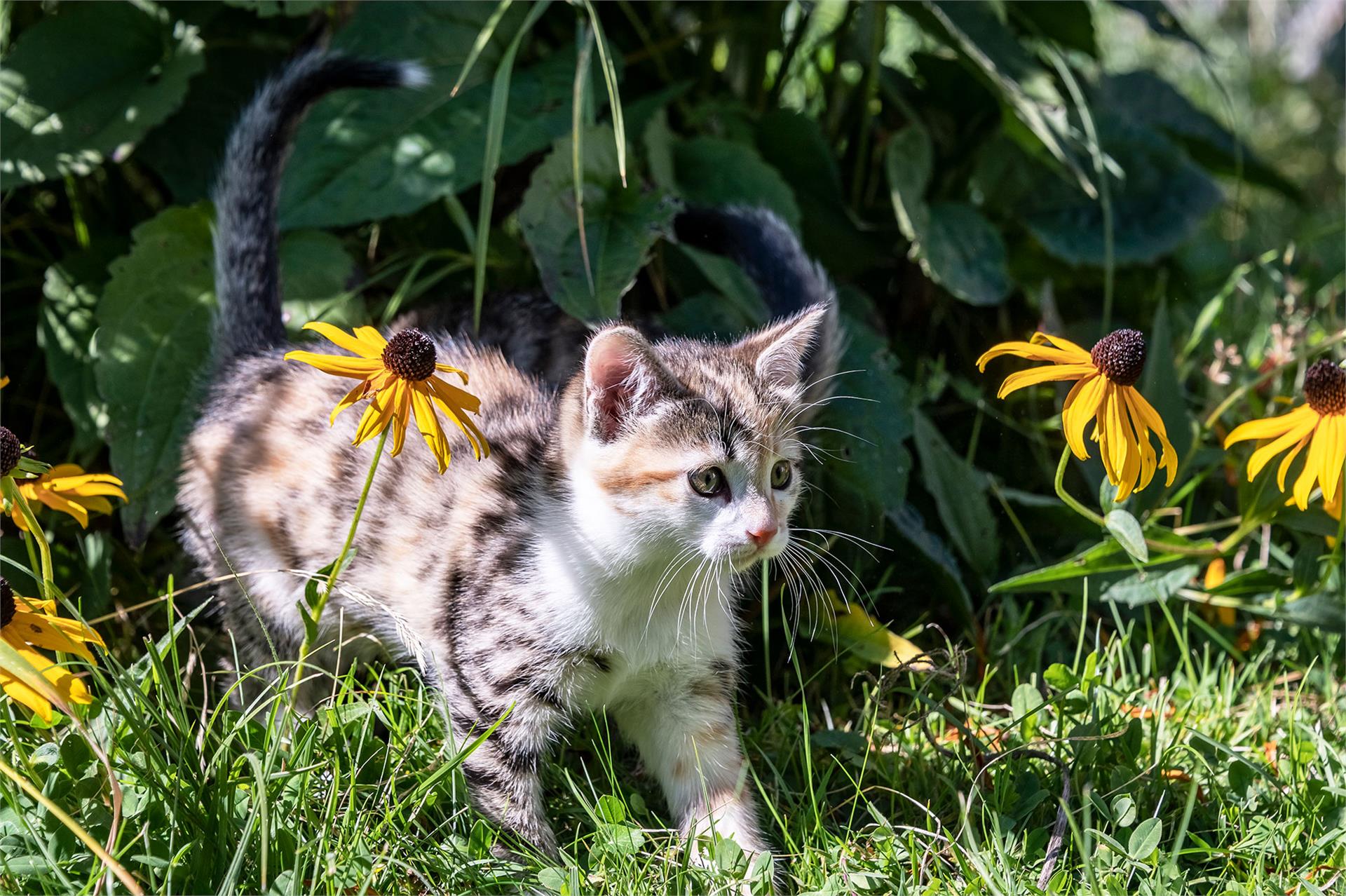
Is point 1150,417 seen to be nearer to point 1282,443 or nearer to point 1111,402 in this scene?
point 1111,402

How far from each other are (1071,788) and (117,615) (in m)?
1.87

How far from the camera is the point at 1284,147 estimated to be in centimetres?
558

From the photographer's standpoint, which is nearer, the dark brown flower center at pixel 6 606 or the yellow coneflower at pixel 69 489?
the dark brown flower center at pixel 6 606

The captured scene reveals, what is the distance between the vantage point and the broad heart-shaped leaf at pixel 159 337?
260 cm

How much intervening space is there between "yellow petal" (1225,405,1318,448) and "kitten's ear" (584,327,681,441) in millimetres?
1003

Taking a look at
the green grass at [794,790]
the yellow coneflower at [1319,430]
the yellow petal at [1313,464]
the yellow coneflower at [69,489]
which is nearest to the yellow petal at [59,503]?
the yellow coneflower at [69,489]

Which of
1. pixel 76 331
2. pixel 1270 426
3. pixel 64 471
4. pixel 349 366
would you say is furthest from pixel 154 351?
pixel 1270 426

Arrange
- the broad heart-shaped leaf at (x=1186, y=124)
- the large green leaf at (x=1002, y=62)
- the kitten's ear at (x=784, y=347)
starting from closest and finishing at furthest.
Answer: the kitten's ear at (x=784, y=347)
the large green leaf at (x=1002, y=62)
the broad heart-shaped leaf at (x=1186, y=124)

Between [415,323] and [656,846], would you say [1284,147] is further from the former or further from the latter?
[656,846]

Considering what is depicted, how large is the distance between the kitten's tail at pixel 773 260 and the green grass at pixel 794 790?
30.8 inches

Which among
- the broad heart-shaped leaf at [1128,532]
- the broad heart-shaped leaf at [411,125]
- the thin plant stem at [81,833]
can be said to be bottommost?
the broad heart-shaped leaf at [1128,532]

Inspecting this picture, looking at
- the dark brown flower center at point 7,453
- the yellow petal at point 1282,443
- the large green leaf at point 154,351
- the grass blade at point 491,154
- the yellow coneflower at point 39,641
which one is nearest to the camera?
the yellow coneflower at point 39,641

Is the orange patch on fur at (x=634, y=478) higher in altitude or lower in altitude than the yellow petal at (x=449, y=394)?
lower

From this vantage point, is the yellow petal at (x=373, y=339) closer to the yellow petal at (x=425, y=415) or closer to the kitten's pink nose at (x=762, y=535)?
the yellow petal at (x=425, y=415)
